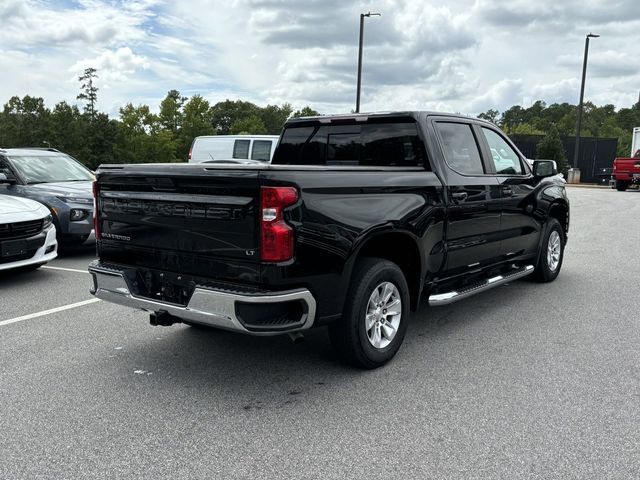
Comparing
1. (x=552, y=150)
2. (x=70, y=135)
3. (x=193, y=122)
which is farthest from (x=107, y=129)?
(x=552, y=150)

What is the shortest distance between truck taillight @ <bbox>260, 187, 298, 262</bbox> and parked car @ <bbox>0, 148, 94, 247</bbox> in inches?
239

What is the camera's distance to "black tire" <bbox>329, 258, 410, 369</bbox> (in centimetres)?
407

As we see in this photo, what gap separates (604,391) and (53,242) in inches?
255

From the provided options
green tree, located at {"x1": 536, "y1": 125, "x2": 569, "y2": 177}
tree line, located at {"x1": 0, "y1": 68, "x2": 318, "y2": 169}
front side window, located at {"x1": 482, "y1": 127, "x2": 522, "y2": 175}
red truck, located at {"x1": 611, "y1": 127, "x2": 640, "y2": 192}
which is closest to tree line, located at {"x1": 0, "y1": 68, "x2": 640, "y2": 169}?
tree line, located at {"x1": 0, "y1": 68, "x2": 318, "y2": 169}

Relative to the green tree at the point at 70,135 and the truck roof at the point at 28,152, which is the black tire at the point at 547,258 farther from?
the green tree at the point at 70,135

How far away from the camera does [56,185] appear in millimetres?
9336

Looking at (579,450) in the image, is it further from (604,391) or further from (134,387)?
(134,387)

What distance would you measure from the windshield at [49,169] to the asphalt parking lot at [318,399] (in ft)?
14.0

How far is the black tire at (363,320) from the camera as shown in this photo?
13.4 ft

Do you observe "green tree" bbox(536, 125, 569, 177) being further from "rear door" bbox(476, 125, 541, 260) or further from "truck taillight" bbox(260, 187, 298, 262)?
"truck taillight" bbox(260, 187, 298, 262)

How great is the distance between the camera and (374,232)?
4.16 meters

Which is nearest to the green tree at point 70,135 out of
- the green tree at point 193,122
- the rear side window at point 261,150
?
the green tree at point 193,122

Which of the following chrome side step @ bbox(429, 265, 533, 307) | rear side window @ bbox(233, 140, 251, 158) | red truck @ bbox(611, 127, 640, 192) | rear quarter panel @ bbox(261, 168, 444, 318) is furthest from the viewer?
red truck @ bbox(611, 127, 640, 192)

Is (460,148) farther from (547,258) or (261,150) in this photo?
(261,150)
